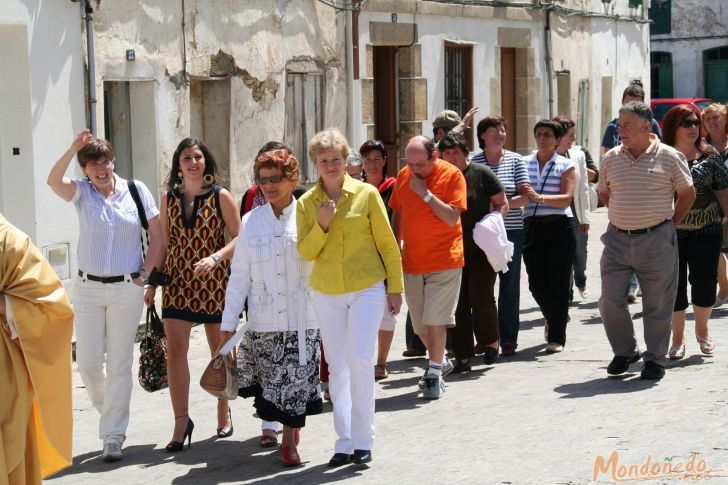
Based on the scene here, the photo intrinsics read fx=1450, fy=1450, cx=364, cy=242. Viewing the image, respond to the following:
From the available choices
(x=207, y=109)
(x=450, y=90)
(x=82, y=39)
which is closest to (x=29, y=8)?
(x=82, y=39)

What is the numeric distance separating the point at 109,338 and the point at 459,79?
1350 centimetres

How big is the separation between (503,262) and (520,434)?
7.40 feet

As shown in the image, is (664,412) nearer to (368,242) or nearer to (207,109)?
(368,242)

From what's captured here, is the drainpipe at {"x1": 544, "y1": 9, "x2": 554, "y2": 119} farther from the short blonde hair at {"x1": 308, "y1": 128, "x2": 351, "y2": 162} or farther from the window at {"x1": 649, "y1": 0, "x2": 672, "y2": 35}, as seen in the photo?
the window at {"x1": 649, "y1": 0, "x2": 672, "y2": 35}

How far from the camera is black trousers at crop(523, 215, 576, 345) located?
10906 mm

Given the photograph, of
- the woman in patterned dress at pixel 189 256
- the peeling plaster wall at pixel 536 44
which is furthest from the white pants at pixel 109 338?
the peeling plaster wall at pixel 536 44

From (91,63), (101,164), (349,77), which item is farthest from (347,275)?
(349,77)

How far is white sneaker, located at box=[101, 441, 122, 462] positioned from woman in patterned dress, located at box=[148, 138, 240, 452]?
342 millimetres

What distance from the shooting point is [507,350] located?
10.8 meters

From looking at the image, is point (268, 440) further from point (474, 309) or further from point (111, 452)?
point (474, 309)

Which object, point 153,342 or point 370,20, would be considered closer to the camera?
point 153,342

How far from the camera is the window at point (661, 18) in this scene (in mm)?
42500

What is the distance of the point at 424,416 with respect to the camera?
28.5ft

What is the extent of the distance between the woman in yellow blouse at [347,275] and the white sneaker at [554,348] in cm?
336
